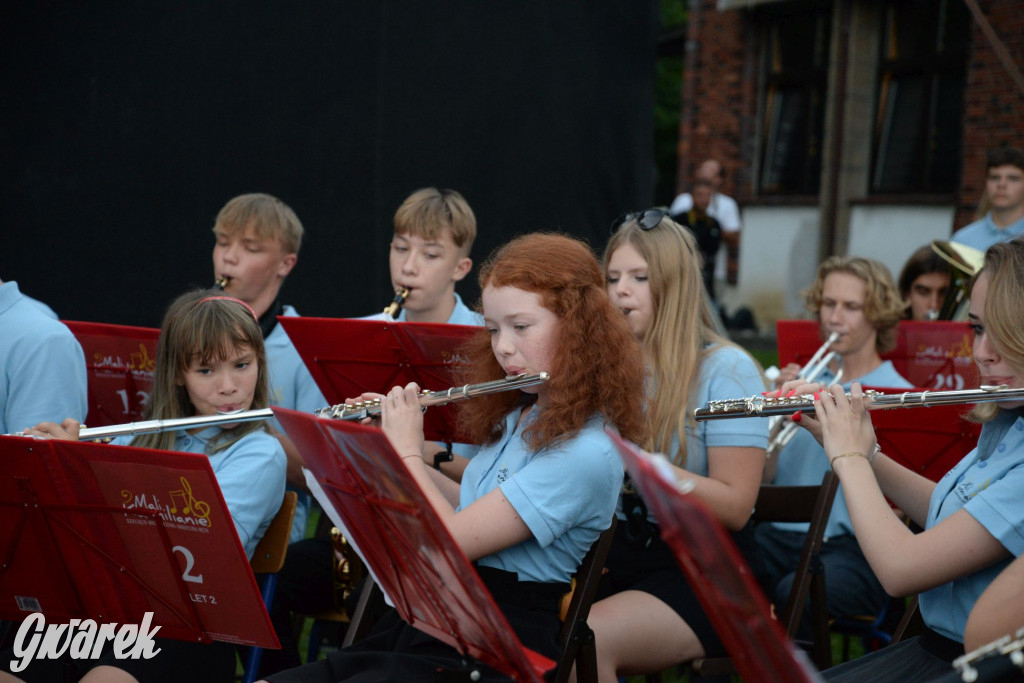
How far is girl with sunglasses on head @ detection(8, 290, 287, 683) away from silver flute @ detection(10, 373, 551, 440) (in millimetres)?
85

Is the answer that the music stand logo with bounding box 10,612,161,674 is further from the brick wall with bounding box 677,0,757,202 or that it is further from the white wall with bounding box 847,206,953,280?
the brick wall with bounding box 677,0,757,202

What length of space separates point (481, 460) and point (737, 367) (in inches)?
34.8

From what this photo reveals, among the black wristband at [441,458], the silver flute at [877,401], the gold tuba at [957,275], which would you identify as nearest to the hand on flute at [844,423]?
the silver flute at [877,401]

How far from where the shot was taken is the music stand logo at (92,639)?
2.33 m

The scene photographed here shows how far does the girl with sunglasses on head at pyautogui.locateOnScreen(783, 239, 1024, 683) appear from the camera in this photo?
6.13 ft

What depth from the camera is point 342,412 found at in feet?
8.41

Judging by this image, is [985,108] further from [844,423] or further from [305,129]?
[844,423]

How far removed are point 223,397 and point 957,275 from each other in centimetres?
304

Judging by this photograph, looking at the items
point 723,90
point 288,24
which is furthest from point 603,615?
point 723,90

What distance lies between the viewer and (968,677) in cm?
169

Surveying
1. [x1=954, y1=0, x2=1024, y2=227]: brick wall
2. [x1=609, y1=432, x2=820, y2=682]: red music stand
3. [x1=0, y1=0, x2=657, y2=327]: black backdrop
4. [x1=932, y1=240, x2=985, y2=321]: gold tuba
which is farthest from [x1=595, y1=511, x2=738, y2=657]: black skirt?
[x1=954, y1=0, x2=1024, y2=227]: brick wall

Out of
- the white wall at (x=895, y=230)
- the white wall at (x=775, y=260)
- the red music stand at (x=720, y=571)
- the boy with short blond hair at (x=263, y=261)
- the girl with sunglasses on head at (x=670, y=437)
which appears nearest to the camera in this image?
the red music stand at (x=720, y=571)

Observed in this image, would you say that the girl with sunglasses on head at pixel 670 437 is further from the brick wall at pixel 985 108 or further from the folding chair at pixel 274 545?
the brick wall at pixel 985 108

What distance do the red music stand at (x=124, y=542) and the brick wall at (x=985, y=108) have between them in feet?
26.3
